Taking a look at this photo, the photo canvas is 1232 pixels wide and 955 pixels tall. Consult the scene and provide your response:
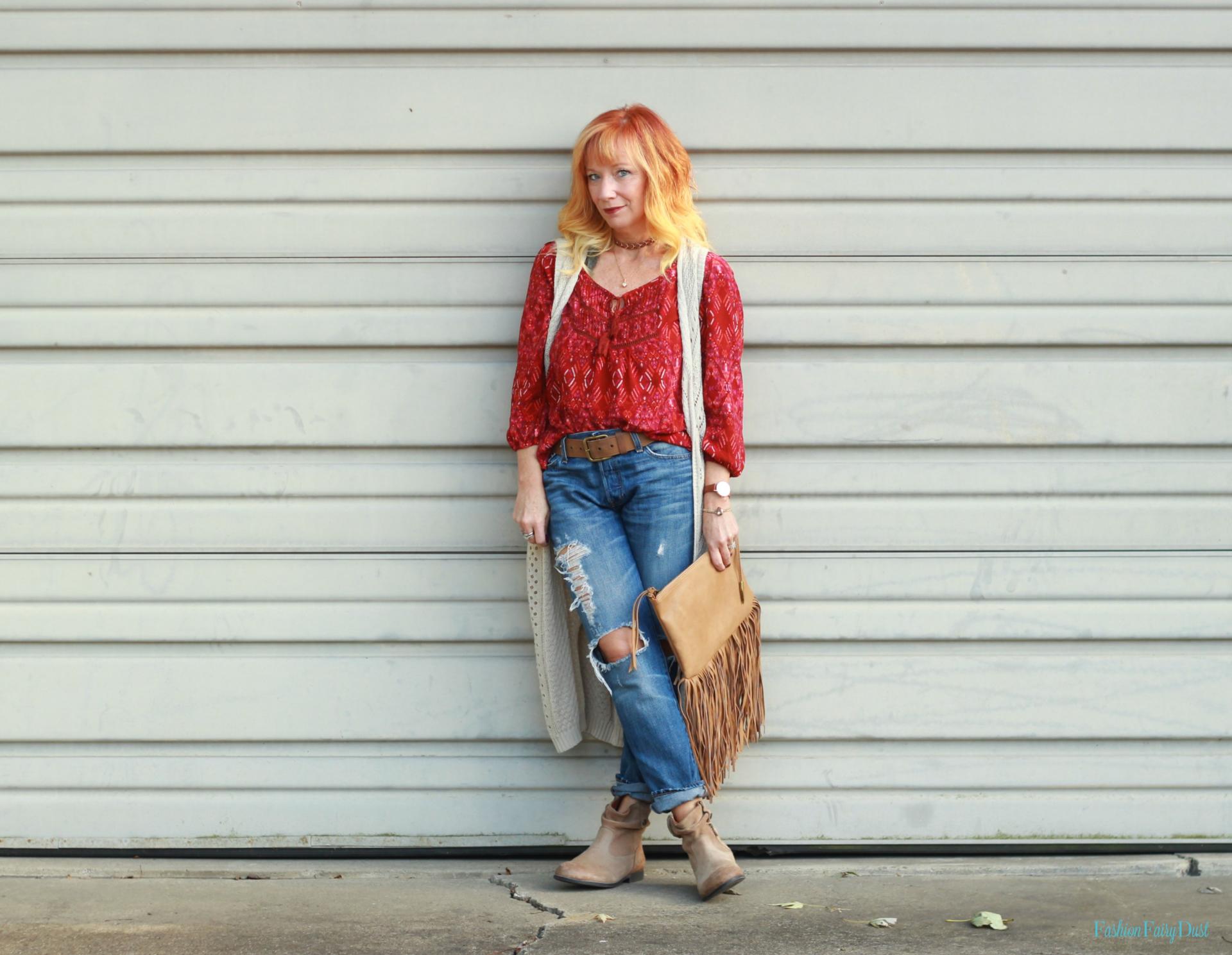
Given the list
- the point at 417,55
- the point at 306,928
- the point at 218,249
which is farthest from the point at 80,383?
the point at 306,928

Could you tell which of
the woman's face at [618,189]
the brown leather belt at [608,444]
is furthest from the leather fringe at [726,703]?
the woman's face at [618,189]

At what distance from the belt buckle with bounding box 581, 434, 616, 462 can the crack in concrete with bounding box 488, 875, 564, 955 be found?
119 centimetres

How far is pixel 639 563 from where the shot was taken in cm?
312

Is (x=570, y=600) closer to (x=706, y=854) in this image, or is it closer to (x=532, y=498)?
(x=532, y=498)

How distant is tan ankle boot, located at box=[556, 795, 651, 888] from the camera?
Answer: 10.3 ft

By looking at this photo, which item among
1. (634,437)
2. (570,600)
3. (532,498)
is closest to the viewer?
(634,437)

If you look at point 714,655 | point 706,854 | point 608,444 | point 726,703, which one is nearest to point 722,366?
point 608,444

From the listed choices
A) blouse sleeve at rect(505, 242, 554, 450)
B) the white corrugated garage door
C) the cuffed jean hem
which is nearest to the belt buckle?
blouse sleeve at rect(505, 242, 554, 450)

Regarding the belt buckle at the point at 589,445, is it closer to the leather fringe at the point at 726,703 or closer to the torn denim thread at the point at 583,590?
the torn denim thread at the point at 583,590

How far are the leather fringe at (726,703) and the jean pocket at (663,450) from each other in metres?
0.52

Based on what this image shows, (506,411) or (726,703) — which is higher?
(506,411)

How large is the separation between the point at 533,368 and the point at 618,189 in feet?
1.72

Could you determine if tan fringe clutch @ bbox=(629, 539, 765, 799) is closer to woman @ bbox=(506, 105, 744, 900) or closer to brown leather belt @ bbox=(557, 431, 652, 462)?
woman @ bbox=(506, 105, 744, 900)

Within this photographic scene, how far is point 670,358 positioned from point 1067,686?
5.10ft
